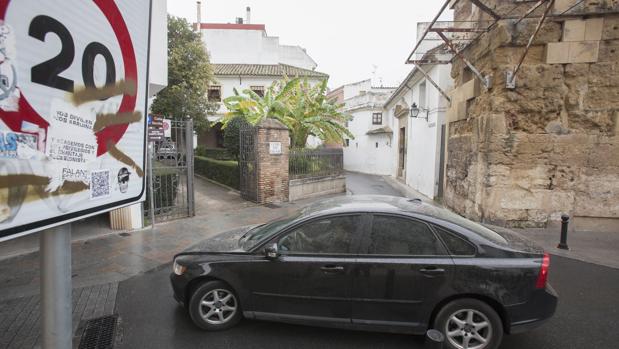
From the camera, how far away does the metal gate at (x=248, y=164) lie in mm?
11375

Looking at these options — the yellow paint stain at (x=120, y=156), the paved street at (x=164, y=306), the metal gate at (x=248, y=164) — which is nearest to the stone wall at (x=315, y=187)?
the metal gate at (x=248, y=164)

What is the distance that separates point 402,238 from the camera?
11.4 feet

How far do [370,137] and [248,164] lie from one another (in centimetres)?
1970

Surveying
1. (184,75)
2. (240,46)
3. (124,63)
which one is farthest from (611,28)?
(240,46)

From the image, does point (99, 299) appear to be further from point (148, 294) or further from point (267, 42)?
point (267, 42)

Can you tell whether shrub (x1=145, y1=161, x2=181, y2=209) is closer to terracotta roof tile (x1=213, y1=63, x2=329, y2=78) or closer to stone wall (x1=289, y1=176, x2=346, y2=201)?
stone wall (x1=289, y1=176, x2=346, y2=201)

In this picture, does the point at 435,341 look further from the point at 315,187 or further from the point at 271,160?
the point at 315,187

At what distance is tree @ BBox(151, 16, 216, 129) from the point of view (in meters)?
19.8

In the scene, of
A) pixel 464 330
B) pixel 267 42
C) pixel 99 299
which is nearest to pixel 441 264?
pixel 464 330

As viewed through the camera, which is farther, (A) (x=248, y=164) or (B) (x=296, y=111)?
(B) (x=296, y=111)

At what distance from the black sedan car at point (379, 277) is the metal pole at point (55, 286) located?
86.8 inches

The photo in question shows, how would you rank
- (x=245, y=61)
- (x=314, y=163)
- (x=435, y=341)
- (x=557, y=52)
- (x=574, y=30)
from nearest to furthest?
(x=435, y=341)
(x=574, y=30)
(x=557, y=52)
(x=314, y=163)
(x=245, y=61)

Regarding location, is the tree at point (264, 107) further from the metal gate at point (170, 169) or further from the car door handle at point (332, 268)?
the car door handle at point (332, 268)

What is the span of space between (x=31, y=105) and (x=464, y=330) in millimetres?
3793
